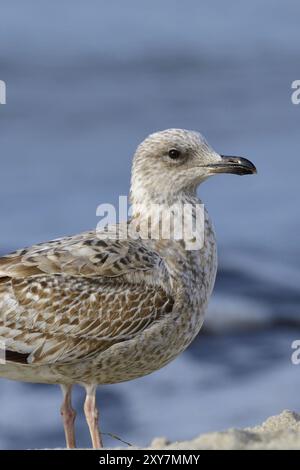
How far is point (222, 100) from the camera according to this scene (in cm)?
2252

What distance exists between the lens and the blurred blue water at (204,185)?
12695 mm

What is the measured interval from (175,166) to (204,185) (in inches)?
324

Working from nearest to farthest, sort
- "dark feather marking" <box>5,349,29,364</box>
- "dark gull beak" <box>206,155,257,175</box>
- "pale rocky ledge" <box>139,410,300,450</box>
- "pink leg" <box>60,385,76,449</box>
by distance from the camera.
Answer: "pale rocky ledge" <box>139,410,300,450</box> < "dark feather marking" <box>5,349,29,364</box> < "pink leg" <box>60,385,76,449</box> < "dark gull beak" <box>206,155,257,175</box>

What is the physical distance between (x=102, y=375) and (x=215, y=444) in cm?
179

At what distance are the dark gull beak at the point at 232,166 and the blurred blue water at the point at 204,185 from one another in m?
3.24

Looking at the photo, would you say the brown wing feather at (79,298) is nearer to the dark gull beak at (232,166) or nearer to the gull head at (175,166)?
the gull head at (175,166)

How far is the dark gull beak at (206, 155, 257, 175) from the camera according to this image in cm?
934

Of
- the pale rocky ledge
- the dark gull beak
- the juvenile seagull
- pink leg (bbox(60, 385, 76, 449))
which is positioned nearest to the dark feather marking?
the juvenile seagull

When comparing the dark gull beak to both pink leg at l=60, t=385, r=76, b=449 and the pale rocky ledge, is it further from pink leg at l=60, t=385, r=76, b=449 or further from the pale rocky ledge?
the pale rocky ledge

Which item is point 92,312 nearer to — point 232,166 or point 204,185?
point 232,166

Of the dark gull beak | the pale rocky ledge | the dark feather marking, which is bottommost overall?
the pale rocky ledge

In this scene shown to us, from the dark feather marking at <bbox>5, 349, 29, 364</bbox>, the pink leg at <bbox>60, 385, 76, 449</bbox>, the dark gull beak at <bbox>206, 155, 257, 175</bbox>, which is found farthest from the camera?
the dark gull beak at <bbox>206, 155, 257, 175</bbox>

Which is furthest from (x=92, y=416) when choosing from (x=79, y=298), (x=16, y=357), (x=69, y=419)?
(x=79, y=298)

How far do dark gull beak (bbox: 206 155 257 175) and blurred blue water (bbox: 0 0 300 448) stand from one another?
10.6 ft
